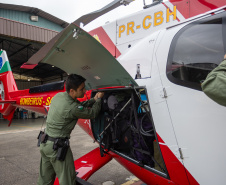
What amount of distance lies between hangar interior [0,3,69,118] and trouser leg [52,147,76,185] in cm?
1122

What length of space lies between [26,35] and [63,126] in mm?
11639

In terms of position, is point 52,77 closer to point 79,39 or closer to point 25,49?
point 25,49

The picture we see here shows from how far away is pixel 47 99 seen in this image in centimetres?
349

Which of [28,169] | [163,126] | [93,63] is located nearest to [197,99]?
[163,126]

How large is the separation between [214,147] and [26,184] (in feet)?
10.9

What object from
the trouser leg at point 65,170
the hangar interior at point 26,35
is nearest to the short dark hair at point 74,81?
the trouser leg at point 65,170

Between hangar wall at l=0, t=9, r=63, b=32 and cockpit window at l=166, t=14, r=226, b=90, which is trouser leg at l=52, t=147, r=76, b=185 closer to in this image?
cockpit window at l=166, t=14, r=226, b=90

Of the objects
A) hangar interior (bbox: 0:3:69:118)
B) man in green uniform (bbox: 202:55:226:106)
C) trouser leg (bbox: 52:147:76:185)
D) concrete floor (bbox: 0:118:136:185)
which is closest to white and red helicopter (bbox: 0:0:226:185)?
man in green uniform (bbox: 202:55:226:106)

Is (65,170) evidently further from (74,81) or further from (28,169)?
(28,169)

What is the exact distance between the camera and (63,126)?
2121mm

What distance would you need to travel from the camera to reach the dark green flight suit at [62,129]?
2.06m

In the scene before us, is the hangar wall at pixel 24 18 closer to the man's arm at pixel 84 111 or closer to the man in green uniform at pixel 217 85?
the man's arm at pixel 84 111

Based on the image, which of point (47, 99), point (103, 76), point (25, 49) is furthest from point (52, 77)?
point (103, 76)

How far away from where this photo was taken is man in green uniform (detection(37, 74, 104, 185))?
206 cm
